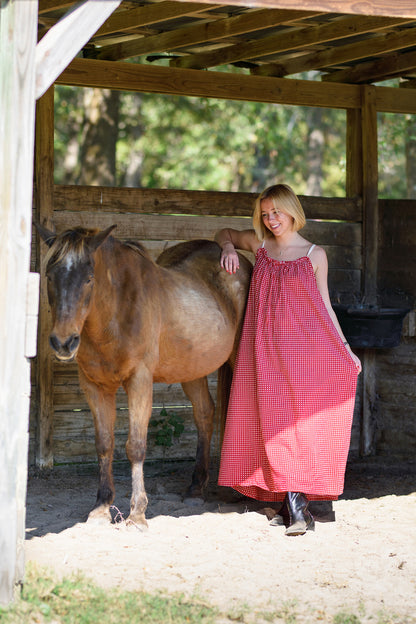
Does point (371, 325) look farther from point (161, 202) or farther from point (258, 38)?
point (258, 38)

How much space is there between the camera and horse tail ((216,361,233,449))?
19.4ft

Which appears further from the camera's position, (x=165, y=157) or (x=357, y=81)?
(x=165, y=157)

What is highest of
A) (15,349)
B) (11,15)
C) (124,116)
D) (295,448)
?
(124,116)

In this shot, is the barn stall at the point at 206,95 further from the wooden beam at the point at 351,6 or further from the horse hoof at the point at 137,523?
the horse hoof at the point at 137,523

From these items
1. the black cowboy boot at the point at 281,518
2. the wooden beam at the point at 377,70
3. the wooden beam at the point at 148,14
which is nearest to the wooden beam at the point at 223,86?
the wooden beam at the point at 377,70

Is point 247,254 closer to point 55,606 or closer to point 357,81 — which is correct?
point 357,81

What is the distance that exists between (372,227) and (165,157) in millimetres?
16102

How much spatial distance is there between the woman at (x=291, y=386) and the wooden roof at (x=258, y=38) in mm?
1368

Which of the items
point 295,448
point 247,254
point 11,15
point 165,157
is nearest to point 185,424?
point 247,254

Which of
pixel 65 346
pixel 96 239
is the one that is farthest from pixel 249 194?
pixel 65 346

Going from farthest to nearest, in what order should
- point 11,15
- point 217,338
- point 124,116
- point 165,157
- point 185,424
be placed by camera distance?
1. point 165,157
2. point 124,116
3. point 185,424
4. point 217,338
5. point 11,15

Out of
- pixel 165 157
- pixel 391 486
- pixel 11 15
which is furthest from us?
pixel 165 157

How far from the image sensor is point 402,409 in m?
7.43

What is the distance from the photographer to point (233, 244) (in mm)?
5742
